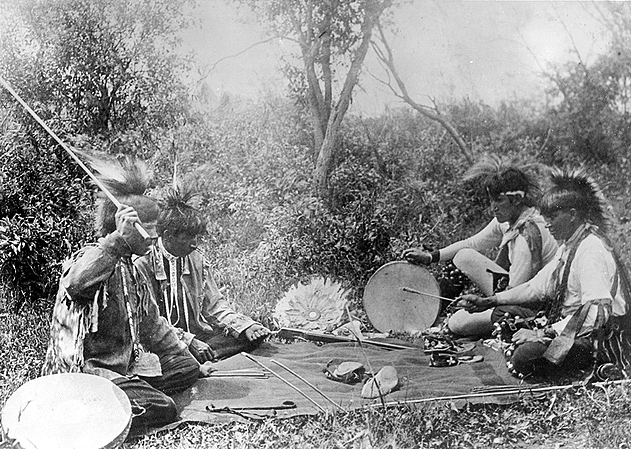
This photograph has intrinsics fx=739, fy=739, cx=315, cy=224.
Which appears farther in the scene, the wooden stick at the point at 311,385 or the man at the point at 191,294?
Result: the man at the point at 191,294

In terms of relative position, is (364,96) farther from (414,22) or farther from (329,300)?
(329,300)

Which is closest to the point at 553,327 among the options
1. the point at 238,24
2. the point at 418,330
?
the point at 418,330

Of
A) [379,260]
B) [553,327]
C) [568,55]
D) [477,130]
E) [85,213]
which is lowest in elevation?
[553,327]

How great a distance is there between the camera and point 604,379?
15.9ft

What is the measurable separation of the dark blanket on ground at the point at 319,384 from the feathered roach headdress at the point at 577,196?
108cm

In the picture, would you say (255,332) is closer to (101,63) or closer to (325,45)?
(325,45)

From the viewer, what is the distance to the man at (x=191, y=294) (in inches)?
189

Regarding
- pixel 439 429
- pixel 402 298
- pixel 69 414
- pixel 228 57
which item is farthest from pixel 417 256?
pixel 69 414

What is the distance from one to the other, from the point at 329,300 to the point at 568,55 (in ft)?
7.54

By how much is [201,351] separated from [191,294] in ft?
1.23

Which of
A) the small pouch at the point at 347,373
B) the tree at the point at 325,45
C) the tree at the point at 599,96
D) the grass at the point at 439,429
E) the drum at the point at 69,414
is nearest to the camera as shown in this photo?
the drum at the point at 69,414

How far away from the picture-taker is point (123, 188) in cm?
480

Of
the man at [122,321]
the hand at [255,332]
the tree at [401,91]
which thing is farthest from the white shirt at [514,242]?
the man at [122,321]

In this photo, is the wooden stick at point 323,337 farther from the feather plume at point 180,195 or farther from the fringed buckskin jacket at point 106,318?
the feather plume at point 180,195
